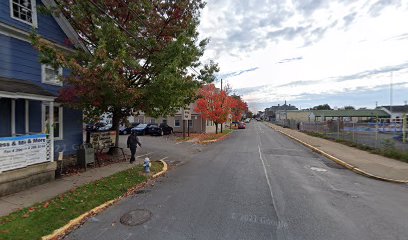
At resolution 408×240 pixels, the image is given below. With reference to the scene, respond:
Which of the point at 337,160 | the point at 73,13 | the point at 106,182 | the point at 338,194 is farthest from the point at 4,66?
the point at 337,160

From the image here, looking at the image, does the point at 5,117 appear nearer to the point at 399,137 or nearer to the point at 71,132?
the point at 71,132

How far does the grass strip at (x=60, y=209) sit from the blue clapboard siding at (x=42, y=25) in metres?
6.67

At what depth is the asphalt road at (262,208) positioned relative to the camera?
5.19 meters

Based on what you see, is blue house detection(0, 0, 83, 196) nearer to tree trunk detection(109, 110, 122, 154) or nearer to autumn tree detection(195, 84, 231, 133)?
tree trunk detection(109, 110, 122, 154)

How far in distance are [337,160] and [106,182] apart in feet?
39.6

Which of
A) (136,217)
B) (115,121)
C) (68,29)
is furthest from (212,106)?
(136,217)

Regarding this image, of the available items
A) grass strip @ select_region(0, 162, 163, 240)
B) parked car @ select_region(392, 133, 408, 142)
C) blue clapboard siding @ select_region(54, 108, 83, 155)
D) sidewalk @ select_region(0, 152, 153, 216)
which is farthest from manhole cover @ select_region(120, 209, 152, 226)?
parked car @ select_region(392, 133, 408, 142)

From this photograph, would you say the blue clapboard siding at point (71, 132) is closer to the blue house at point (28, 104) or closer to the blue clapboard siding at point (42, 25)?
the blue house at point (28, 104)

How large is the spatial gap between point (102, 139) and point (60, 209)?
25.7ft

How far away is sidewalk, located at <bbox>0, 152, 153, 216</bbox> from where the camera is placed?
6.48 metres

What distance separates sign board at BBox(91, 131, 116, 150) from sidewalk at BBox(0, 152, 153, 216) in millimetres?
2682

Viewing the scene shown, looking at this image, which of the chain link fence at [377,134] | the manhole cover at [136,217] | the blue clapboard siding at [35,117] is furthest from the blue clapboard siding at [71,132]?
the chain link fence at [377,134]

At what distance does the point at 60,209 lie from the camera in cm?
617

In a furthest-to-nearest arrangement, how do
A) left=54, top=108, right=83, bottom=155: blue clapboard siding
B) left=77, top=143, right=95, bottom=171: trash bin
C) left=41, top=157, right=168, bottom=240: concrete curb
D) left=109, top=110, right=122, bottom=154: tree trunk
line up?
left=109, top=110, right=122, bottom=154: tree trunk, left=54, top=108, right=83, bottom=155: blue clapboard siding, left=77, top=143, right=95, bottom=171: trash bin, left=41, top=157, right=168, bottom=240: concrete curb
